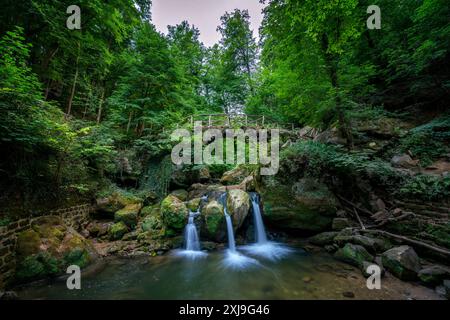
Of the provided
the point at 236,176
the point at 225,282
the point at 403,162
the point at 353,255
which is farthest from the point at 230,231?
the point at 403,162

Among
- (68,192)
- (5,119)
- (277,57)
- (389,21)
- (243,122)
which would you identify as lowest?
(68,192)

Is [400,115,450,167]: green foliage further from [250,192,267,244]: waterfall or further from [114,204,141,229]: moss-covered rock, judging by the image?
[114,204,141,229]: moss-covered rock

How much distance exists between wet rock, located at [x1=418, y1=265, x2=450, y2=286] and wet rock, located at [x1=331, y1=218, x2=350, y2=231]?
247 cm

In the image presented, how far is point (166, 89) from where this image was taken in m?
11.8

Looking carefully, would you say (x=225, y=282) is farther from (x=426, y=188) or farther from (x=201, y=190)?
(x=426, y=188)

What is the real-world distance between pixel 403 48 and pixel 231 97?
13.6m

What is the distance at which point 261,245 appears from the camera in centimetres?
690

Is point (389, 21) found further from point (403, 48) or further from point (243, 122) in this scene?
point (243, 122)

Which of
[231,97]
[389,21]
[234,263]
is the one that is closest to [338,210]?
[234,263]

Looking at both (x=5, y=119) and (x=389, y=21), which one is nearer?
(x=5, y=119)

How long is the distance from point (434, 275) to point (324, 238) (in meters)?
2.63

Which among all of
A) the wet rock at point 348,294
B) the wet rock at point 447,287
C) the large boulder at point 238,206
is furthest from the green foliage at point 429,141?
the large boulder at point 238,206
